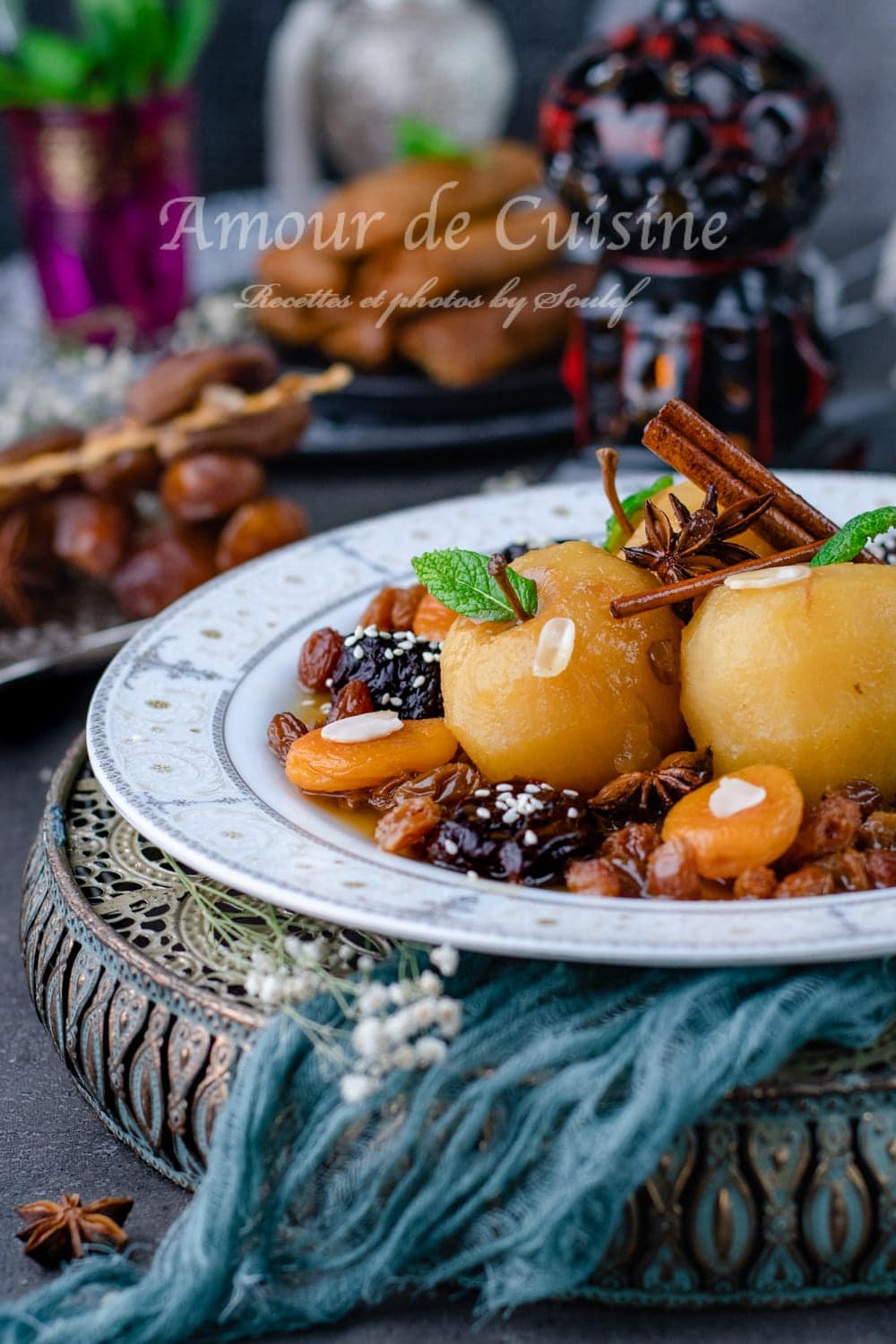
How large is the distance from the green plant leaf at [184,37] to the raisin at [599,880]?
2399 mm

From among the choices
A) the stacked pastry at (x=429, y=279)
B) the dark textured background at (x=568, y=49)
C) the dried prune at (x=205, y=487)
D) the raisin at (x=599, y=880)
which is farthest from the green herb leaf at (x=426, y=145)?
the raisin at (x=599, y=880)

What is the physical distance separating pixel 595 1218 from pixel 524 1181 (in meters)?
0.06

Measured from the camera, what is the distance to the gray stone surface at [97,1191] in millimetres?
1068

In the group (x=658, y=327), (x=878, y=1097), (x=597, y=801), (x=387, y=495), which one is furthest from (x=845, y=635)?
(x=387, y=495)

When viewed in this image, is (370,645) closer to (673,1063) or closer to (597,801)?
(597,801)

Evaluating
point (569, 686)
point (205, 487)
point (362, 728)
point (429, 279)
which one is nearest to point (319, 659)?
point (362, 728)

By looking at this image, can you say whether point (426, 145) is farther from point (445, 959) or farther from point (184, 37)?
point (445, 959)

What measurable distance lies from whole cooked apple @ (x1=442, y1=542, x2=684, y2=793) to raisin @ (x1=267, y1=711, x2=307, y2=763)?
15 centimetres

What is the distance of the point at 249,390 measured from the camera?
237cm

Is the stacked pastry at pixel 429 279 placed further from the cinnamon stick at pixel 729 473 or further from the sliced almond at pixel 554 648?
the sliced almond at pixel 554 648

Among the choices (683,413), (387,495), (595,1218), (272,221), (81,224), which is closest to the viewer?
(595,1218)

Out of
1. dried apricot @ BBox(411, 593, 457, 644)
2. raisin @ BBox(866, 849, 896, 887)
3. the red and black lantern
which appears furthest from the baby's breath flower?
the red and black lantern

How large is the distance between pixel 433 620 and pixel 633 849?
0.47 meters

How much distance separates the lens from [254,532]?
2.21 m
